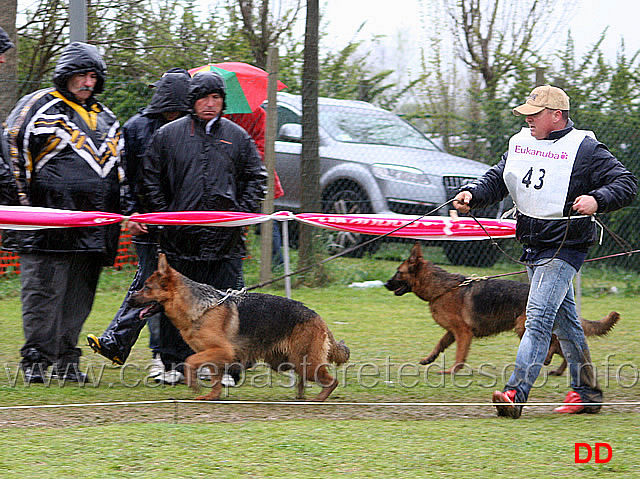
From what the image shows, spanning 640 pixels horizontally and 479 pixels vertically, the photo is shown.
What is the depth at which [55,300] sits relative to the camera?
568cm

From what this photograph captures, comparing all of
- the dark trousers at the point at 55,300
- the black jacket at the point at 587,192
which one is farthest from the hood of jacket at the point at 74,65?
the black jacket at the point at 587,192

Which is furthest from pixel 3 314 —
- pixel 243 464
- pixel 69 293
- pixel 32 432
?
pixel 243 464

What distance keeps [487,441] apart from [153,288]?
7.44 feet

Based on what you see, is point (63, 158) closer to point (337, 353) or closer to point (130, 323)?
point (130, 323)

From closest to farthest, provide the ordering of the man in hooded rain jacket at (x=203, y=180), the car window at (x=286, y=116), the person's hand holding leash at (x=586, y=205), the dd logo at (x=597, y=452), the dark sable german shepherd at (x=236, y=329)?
the dd logo at (x=597, y=452), the person's hand holding leash at (x=586, y=205), the dark sable german shepherd at (x=236, y=329), the man in hooded rain jacket at (x=203, y=180), the car window at (x=286, y=116)

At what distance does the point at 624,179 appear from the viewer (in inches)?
192

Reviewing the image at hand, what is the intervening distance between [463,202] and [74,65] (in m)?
2.67

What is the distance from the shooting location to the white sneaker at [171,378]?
19.4ft

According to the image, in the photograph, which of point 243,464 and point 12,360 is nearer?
point 243,464

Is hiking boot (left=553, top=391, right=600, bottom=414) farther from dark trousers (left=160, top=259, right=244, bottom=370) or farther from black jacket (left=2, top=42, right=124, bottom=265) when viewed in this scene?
black jacket (left=2, top=42, right=124, bottom=265)

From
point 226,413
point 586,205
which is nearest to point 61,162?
point 226,413

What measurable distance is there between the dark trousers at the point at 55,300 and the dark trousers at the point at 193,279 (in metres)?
0.57

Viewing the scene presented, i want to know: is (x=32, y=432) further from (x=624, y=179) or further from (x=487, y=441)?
(x=624, y=179)

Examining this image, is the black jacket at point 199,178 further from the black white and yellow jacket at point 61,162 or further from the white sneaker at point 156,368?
the white sneaker at point 156,368
